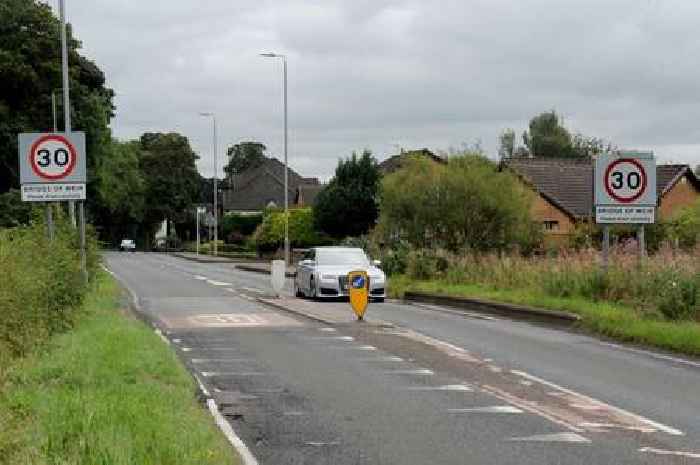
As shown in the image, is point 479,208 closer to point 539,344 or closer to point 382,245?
point 382,245

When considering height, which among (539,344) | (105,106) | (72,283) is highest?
(105,106)

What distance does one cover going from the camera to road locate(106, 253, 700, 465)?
332 inches

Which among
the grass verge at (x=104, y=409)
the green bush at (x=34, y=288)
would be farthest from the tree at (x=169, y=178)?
the grass verge at (x=104, y=409)

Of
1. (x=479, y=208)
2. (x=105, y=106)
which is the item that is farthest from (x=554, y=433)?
(x=105, y=106)

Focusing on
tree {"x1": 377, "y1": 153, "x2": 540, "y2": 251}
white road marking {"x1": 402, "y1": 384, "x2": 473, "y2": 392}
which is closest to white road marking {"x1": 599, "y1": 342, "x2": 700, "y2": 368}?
white road marking {"x1": 402, "y1": 384, "x2": 473, "y2": 392}

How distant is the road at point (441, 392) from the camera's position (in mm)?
8430

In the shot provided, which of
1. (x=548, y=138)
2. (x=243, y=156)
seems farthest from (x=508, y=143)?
(x=243, y=156)

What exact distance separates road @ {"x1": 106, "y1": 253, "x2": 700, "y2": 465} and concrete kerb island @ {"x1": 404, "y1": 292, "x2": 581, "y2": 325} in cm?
58

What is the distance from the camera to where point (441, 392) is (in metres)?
11.4

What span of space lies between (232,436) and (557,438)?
9.05ft

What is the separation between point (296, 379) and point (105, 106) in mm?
40711

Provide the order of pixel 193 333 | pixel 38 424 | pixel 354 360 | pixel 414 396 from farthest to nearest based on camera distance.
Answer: pixel 193 333, pixel 354 360, pixel 414 396, pixel 38 424

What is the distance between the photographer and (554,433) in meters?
9.02

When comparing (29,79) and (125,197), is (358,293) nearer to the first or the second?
(29,79)
